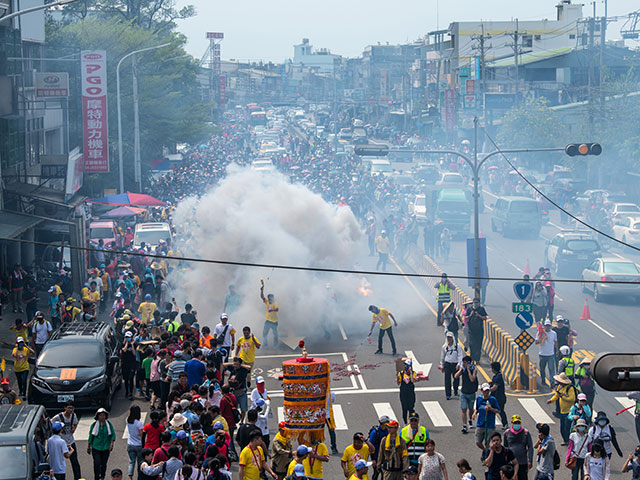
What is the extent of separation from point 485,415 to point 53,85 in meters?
25.7

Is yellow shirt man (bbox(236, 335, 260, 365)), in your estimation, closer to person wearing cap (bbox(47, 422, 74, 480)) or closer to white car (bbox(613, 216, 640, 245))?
person wearing cap (bbox(47, 422, 74, 480))

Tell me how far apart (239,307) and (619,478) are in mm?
12606

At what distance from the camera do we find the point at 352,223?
28078 millimetres

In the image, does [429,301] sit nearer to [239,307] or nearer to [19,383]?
[239,307]

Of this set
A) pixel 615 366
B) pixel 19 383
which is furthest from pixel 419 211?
pixel 615 366

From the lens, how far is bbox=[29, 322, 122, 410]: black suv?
17.7m

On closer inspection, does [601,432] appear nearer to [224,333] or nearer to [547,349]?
[547,349]

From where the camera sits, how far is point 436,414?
18.4 meters

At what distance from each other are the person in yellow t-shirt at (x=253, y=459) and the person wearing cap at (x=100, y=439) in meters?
2.61

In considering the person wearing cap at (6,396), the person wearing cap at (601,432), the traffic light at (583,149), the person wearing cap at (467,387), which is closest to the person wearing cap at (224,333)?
the person wearing cap at (6,396)

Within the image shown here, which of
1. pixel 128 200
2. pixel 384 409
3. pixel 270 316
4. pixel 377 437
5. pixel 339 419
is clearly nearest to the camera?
pixel 377 437

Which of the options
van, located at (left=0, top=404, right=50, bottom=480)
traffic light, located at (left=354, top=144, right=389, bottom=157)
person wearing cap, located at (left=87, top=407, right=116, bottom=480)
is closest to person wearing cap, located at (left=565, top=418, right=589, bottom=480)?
person wearing cap, located at (left=87, top=407, right=116, bottom=480)

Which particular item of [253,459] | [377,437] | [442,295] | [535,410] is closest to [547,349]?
[535,410]

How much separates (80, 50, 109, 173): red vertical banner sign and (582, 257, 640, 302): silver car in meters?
19.7
